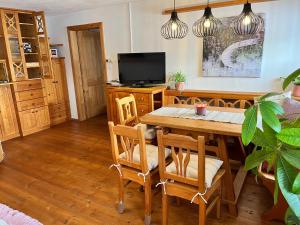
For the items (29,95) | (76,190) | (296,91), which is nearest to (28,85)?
(29,95)

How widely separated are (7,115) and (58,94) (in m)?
1.19

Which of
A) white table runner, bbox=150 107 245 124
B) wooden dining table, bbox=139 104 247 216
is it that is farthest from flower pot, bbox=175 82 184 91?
wooden dining table, bbox=139 104 247 216

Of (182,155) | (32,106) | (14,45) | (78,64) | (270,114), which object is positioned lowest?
(32,106)

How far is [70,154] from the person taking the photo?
360 cm

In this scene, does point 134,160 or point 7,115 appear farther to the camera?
point 7,115

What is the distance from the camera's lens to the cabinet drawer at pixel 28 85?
4273mm

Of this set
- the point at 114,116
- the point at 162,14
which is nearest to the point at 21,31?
the point at 114,116

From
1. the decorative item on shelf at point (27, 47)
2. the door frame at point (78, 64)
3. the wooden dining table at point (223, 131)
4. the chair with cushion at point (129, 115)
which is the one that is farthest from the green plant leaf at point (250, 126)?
the decorative item on shelf at point (27, 47)

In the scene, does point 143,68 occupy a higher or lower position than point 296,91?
higher

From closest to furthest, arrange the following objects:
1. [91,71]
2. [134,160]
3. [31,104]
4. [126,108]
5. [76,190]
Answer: [134,160], [76,190], [126,108], [31,104], [91,71]

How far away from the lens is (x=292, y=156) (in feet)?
2.63

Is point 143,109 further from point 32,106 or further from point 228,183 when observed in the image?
point 32,106

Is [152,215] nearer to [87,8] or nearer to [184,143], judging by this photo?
[184,143]

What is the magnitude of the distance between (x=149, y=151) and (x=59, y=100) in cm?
367
